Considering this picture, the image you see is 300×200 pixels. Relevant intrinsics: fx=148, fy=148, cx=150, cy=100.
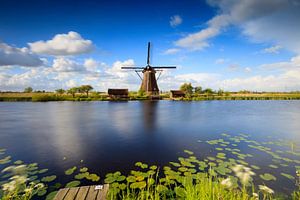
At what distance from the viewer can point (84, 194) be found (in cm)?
241

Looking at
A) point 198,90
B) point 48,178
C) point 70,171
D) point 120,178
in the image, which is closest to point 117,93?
point 198,90

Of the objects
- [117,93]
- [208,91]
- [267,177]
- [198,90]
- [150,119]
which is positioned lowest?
[267,177]

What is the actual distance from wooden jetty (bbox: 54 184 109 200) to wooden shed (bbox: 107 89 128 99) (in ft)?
131

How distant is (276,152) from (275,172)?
7.29 feet

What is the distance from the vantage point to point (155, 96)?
42.2 m

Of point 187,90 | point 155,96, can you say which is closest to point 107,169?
point 155,96

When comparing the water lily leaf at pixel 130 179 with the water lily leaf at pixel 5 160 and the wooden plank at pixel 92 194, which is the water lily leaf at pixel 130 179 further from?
the water lily leaf at pixel 5 160

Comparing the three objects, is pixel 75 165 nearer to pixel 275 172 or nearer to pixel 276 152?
pixel 275 172

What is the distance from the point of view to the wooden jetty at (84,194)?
2320 mm

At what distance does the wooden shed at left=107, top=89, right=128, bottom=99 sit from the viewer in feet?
137

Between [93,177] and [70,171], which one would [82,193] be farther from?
[70,171]

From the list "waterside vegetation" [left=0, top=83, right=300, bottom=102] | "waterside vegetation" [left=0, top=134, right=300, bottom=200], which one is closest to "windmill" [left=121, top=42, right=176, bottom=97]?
"waterside vegetation" [left=0, top=83, right=300, bottom=102]

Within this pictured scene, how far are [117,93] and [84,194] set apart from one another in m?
41.2

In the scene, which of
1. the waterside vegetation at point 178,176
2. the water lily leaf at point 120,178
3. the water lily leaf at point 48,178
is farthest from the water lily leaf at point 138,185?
the water lily leaf at point 48,178
